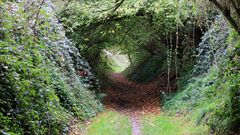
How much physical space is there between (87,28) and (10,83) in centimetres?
896

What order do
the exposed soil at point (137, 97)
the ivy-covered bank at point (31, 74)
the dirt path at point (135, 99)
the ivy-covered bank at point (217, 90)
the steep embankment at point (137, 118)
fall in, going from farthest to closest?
the exposed soil at point (137, 97) → the dirt path at point (135, 99) → the steep embankment at point (137, 118) → the ivy-covered bank at point (217, 90) → the ivy-covered bank at point (31, 74)

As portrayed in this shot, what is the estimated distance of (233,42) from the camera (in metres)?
8.23

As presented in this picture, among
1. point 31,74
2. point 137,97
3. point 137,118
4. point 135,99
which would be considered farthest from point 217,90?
point 137,97

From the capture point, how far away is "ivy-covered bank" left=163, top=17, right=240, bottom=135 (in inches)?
275

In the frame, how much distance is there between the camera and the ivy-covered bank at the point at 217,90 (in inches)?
275

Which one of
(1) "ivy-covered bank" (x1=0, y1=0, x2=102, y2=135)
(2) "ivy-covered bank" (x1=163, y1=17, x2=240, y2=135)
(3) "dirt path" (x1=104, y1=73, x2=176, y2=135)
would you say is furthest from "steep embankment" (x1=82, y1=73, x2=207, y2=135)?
(1) "ivy-covered bank" (x1=0, y1=0, x2=102, y2=135)

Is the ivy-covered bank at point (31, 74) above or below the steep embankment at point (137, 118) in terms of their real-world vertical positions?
above

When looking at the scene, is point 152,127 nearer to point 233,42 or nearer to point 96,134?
point 96,134

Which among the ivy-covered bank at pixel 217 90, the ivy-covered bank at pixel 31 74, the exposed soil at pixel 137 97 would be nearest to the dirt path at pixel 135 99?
the exposed soil at pixel 137 97

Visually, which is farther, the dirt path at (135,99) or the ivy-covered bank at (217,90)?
the dirt path at (135,99)

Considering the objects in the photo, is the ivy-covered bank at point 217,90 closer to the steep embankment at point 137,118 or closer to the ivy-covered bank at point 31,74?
the steep embankment at point 137,118

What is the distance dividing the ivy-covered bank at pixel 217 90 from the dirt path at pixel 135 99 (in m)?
1.15

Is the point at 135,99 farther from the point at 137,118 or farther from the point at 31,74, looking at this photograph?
the point at 31,74

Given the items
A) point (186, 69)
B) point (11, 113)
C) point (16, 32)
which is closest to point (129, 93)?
point (186, 69)
